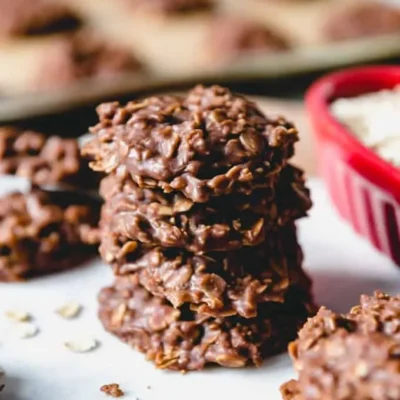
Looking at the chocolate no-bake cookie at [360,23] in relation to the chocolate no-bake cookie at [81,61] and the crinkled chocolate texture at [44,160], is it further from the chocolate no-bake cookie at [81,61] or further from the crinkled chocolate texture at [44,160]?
the crinkled chocolate texture at [44,160]

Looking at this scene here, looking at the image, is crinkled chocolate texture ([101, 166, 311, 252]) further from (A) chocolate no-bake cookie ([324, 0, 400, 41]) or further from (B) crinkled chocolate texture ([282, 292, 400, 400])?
(A) chocolate no-bake cookie ([324, 0, 400, 41])

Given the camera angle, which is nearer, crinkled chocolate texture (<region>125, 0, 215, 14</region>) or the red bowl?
the red bowl

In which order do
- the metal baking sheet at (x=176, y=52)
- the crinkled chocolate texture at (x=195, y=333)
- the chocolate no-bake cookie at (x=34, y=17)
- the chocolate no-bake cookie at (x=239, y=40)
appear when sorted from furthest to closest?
the chocolate no-bake cookie at (x=34, y=17)
the chocolate no-bake cookie at (x=239, y=40)
the metal baking sheet at (x=176, y=52)
the crinkled chocolate texture at (x=195, y=333)

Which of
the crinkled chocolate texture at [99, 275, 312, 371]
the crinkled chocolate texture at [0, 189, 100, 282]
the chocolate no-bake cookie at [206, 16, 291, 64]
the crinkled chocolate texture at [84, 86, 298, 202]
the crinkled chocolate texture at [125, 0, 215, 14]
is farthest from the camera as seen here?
the crinkled chocolate texture at [125, 0, 215, 14]

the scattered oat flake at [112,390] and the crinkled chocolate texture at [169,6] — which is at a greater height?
the crinkled chocolate texture at [169,6]

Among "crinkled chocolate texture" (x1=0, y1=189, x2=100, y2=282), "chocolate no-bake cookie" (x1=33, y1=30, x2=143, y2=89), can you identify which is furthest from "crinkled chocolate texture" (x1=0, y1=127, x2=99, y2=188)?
"chocolate no-bake cookie" (x1=33, y1=30, x2=143, y2=89)

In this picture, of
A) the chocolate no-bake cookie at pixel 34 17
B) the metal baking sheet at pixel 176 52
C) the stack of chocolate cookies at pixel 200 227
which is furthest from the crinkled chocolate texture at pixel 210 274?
the chocolate no-bake cookie at pixel 34 17

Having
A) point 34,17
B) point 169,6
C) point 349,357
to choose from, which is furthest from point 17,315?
point 169,6
